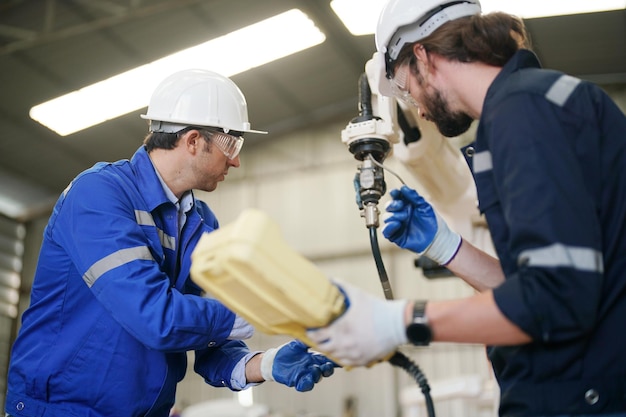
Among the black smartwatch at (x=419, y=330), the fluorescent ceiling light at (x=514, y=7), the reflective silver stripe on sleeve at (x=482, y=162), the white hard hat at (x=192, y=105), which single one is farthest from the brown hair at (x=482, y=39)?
the fluorescent ceiling light at (x=514, y=7)

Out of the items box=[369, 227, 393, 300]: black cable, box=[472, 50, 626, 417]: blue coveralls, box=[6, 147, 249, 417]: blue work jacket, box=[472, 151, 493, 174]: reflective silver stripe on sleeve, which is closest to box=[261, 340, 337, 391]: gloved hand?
box=[6, 147, 249, 417]: blue work jacket

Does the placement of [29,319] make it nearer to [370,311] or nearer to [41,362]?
[41,362]

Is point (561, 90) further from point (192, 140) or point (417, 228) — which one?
point (192, 140)

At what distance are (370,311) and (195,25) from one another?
23.8 ft

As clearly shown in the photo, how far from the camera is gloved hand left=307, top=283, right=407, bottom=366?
1436 millimetres

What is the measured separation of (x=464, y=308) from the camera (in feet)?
4.62

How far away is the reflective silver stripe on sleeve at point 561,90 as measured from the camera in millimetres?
1496

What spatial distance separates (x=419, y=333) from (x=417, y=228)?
845mm

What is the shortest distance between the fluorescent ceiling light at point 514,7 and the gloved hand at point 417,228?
17.8ft

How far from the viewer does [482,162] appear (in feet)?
5.38

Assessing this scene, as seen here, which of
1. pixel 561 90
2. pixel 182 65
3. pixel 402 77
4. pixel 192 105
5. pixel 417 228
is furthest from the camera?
pixel 182 65

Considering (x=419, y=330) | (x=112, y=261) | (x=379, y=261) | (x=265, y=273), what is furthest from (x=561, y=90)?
(x=112, y=261)

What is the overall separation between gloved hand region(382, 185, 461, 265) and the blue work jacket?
61 cm

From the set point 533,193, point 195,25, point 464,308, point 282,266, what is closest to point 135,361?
point 282,266
